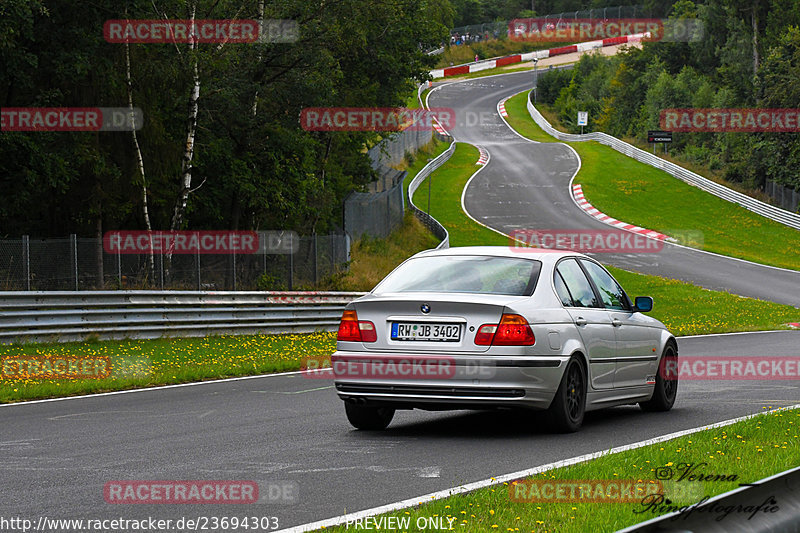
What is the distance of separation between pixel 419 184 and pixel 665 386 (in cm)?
5191

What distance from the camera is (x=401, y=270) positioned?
1030 centimetres

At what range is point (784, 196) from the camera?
5997 cm

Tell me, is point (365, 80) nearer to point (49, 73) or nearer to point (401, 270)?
point (49, 73)

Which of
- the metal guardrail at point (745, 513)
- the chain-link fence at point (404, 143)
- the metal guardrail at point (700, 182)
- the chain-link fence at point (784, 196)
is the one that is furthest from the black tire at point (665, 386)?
the chain-link fence at point (784, 196)

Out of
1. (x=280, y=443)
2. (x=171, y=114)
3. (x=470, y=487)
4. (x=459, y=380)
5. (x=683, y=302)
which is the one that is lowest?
(x=683, y=302)

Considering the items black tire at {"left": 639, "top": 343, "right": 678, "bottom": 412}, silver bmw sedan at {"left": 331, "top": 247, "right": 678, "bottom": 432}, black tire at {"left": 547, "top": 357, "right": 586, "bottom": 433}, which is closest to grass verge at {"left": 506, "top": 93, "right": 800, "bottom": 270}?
black tire at {"left": 639, "top": 343, "right": 678, "bottom": 412}

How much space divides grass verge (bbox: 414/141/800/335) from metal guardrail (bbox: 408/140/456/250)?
1061 millimetres

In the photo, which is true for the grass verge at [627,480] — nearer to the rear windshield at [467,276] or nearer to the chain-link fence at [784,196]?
the rear windshield at [467,276]

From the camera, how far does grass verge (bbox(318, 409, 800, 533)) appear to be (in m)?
5.70

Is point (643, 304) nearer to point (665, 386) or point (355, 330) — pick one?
point (665, 386)

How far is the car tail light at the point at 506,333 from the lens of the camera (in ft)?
30.1

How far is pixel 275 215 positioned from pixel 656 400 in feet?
77.0

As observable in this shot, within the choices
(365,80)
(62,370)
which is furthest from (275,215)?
(62,370)

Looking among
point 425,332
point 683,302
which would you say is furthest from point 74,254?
point 683,302
